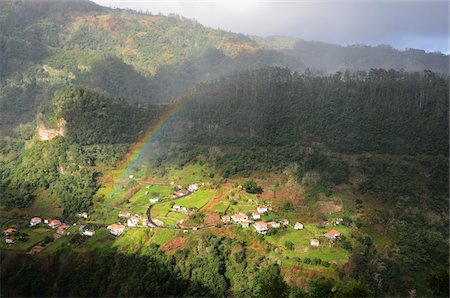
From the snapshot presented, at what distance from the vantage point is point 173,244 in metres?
27.9

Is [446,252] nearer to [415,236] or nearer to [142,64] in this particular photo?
[415,236]

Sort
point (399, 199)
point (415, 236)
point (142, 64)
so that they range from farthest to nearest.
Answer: point (142, 64) < point (399, 199) < point (415, 236)

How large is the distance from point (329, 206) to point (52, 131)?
1170 inches

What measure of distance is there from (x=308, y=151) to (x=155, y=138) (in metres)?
18.4

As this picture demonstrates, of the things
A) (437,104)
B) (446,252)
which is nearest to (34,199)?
(446,252)

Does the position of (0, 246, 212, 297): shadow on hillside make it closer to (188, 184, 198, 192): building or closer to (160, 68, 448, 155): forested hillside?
(188, 184, 198, 192): building

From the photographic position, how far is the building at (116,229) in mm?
30828

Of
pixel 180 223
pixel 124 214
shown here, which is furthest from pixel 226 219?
pixel 124 214

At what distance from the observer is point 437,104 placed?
143ft

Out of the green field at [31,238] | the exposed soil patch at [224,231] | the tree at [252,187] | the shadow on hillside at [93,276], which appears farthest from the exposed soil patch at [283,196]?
the green field at [31,238]

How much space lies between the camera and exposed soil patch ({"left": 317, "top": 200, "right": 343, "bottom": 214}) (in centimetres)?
3200

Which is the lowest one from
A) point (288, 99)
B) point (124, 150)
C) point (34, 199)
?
point (34, 199)

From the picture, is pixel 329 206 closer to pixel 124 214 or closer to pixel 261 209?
pixel 261 209

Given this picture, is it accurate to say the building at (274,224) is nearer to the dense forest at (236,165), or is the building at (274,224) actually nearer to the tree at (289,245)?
the dense forest at (236,165)
